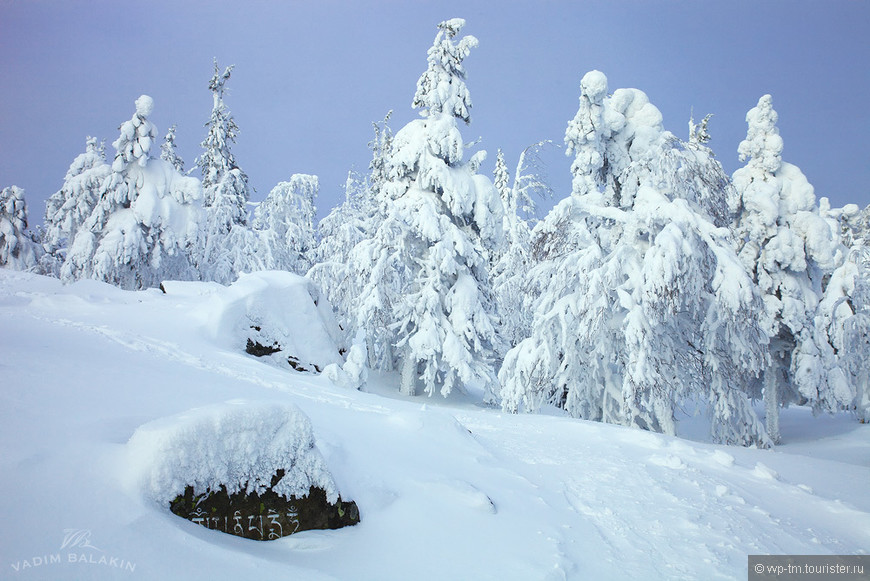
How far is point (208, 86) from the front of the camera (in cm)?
2645

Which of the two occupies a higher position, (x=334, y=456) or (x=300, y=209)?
(x=300, y=209)

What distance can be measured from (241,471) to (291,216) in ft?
99.9

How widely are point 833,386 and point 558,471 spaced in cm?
1688

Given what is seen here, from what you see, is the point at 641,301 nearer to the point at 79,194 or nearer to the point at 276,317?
the point at 276,317

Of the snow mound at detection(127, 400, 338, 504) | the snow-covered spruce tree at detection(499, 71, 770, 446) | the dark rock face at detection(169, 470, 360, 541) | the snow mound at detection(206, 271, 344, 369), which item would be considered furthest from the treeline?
the snow mound at detection(127, 400, 338, 504)

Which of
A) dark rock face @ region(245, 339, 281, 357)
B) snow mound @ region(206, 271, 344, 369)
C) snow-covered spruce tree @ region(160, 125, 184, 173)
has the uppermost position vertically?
snow-covered spruce tree @ region(160, 125, 184, 173)

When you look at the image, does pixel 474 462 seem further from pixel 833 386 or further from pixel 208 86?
pixel 208 86

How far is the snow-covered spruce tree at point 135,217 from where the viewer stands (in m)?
19.4

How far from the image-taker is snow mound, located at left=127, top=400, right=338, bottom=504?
2.74m

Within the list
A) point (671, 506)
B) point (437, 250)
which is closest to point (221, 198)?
point (437, 250)

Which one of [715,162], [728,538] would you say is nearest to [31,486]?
[728,538]

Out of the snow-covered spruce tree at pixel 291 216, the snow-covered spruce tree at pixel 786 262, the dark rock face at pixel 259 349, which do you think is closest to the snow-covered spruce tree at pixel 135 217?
the snow-covered spruce tree at pixel 291 216

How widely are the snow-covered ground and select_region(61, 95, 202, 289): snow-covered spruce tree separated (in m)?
13.4

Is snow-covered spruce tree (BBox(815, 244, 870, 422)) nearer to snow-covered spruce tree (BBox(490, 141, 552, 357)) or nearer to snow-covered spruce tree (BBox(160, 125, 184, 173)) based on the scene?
snow-covered spruce tree (BBox(490, 141, 552, 357))
